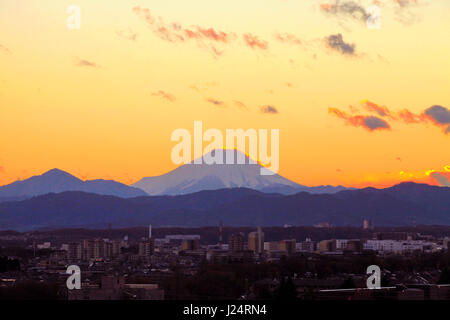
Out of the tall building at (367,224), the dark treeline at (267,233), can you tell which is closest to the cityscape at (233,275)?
the dark treeline at (267,233)

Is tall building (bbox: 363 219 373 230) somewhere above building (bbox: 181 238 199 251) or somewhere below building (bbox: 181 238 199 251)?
above

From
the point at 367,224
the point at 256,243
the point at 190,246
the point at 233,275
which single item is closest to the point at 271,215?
the point at 367,224

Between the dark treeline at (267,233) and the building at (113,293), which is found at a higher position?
the dark treeline at (267,233)

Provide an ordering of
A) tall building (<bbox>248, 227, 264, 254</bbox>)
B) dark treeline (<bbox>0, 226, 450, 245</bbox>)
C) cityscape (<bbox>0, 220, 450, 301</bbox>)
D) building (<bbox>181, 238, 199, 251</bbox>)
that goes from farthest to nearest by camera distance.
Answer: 1. dark treeline (<bbox>0, 226, 450, 245</bbox>)
2. tall building (<bbox>248, 227, 264, 254</bbox>)
3. building (<bbox>181, 238, 199, 251</bbox>)
4. cityscape (<bbox>0, 220, 450, 301</bbox>)

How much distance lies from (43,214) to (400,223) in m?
68.0

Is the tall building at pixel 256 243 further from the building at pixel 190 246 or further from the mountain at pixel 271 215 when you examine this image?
the mountain at pixel 271 215

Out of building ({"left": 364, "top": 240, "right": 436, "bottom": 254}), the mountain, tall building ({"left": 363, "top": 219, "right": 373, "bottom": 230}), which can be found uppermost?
the mountain

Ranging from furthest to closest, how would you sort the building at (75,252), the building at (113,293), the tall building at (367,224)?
the tall building at (367,224), the building at (75,252), the building at (113,293)

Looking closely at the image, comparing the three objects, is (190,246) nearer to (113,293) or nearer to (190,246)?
(190,246)

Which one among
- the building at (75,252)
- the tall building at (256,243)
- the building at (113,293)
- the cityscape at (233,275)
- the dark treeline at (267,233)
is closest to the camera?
the building at (113,293)

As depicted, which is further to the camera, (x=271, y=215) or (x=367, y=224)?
(x=271, y=215)

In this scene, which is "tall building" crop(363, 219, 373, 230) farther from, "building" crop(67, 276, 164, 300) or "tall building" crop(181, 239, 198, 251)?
"building" crop(67, 276, 164, 300)

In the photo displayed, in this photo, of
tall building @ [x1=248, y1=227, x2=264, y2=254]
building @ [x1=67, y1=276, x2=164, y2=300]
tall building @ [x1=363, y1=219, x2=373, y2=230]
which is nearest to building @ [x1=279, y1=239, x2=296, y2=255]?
tall building @ [x1=248, y1=227, x2=264, y2=254]
